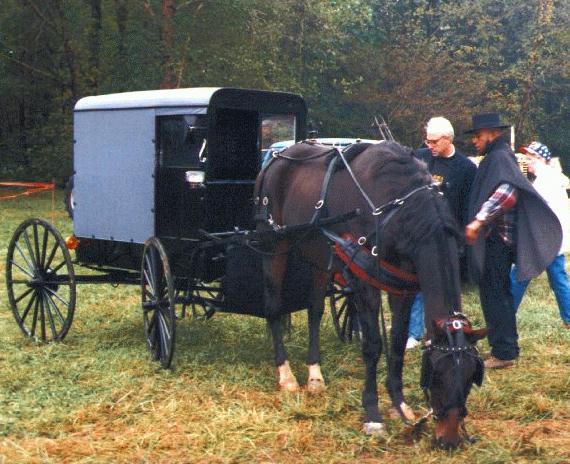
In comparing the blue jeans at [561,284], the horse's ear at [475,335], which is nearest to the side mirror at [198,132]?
the horse's ear at [475,335]

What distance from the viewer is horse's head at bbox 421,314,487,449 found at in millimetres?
4695

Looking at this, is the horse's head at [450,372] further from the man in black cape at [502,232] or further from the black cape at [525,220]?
the black cape at [525,220]

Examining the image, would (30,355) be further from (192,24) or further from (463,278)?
(192,24)

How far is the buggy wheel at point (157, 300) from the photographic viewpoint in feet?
22.5

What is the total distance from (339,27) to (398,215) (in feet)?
86.2

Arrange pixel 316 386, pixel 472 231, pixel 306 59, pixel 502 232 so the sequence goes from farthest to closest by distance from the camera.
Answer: pixel 306 59, pixel 502 232, pixel 316 386, pixel 472 231

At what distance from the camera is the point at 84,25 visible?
1021 inches

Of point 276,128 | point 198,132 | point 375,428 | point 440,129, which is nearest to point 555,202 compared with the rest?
point 440,129

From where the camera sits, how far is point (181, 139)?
7125 mm

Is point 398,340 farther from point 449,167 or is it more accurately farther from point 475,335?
point 449,167

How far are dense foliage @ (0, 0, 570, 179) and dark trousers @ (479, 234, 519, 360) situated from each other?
16779mm

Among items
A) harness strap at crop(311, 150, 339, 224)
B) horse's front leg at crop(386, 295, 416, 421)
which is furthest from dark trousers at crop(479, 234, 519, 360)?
harness strap at crop(311, 150, 339, 224)

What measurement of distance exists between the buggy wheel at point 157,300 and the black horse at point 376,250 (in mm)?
816

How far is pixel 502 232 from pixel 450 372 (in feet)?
7.63
